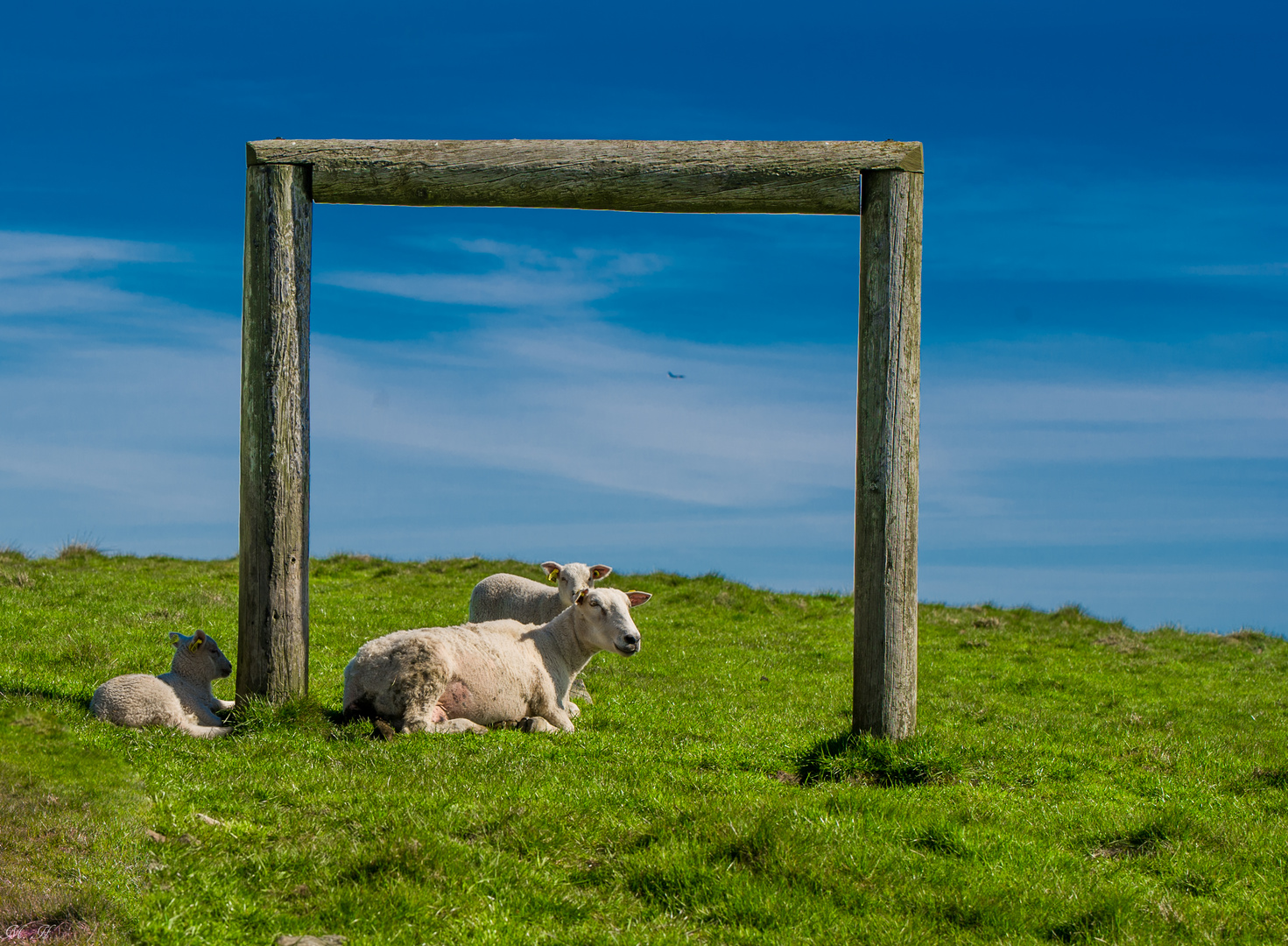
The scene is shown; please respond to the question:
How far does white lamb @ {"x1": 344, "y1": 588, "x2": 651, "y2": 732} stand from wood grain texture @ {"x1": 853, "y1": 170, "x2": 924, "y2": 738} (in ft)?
8.97

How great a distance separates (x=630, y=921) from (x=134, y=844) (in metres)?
3.51

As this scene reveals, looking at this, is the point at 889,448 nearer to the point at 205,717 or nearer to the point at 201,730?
the point at 201,730

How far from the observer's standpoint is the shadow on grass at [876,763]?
10055mm

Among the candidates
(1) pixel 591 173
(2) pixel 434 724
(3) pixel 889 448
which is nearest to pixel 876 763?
(3) pixel 889 448

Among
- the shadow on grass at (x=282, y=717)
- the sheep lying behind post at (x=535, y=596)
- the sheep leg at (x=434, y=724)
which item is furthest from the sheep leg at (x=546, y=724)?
the sheep lying behind post at (x=535, y=596)

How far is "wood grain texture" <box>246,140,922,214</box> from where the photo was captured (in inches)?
433

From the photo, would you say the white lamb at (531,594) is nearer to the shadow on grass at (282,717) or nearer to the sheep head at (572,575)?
the sheep head at (572,575)

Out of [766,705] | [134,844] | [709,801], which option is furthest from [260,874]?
[766,705]

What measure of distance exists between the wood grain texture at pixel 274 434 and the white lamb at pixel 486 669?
2.99ft

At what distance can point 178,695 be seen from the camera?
10.9m

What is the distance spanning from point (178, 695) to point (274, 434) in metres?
2.97

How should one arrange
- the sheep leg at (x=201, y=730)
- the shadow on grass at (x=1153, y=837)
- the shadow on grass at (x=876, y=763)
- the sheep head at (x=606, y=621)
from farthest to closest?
the sheep head at (x=606, y=621)
the sheep leg at (x=201, y=730)
the shadow on grass at (x=876, y=763)
the shadow on grass at (x=1153, y=837)

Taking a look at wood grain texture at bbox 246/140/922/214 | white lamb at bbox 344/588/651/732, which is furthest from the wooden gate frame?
white lamb at bbox 344/588/651/732

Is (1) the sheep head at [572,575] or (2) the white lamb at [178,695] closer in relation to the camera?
(2) the white lamb at [178,695]
